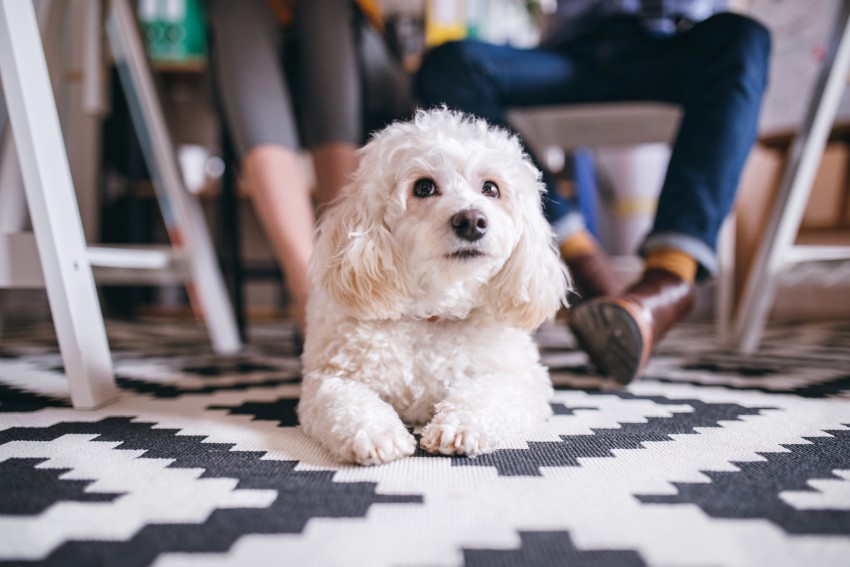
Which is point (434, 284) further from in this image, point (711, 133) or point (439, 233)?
point (711, 133)

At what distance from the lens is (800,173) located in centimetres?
137

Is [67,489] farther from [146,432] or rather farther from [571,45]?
[571,45]

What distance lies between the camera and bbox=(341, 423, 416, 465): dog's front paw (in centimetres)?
66

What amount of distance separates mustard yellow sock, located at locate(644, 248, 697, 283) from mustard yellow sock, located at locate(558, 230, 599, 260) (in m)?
0.33

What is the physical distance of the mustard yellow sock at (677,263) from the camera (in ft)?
3.87

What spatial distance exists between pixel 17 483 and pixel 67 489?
71 mm

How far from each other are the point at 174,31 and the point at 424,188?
326 centimetres

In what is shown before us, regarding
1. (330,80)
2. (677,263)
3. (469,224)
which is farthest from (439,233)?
(330,80)

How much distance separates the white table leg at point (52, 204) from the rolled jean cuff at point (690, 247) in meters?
1.17

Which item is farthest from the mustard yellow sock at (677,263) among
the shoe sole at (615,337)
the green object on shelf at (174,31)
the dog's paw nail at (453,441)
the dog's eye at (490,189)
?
the green object on shelf at (174,31)

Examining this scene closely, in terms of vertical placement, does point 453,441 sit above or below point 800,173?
below

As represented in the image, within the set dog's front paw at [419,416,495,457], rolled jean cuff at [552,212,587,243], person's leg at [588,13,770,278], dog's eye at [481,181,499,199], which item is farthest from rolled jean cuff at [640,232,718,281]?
dog's front paw at [419,416,495,457]

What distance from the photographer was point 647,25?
1.45 m

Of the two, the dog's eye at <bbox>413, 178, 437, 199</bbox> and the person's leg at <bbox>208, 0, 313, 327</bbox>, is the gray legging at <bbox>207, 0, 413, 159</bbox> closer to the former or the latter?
the person's leg at <bbox>208, 0, 313, 327</bbox>
